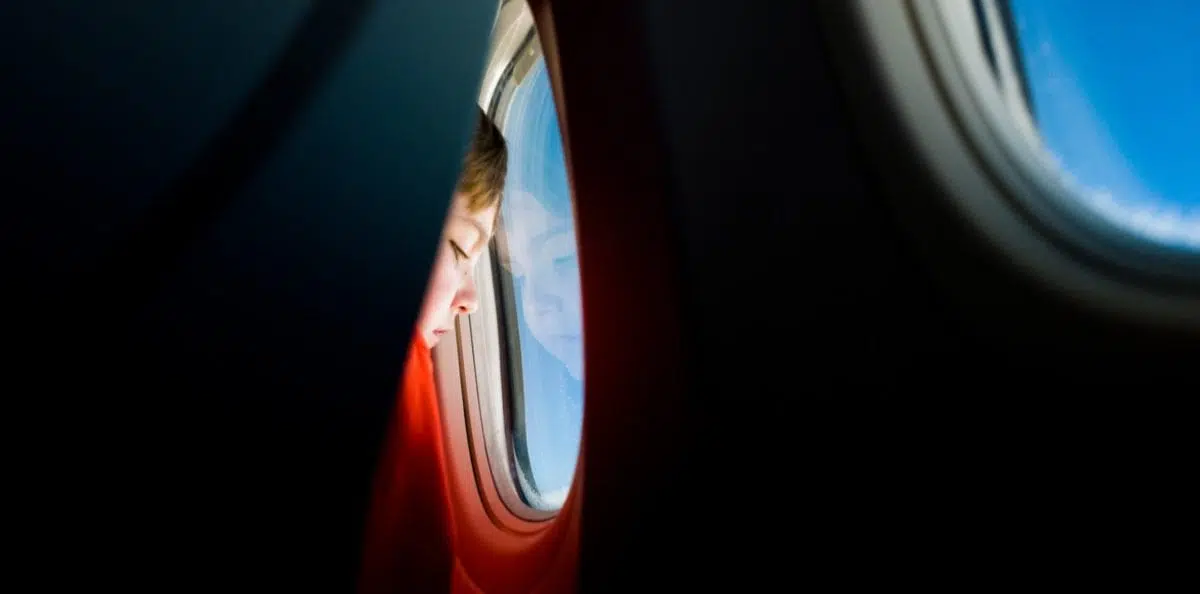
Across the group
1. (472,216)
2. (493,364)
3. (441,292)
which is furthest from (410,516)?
(493,364)

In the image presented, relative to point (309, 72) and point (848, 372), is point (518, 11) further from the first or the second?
point (848, 372)

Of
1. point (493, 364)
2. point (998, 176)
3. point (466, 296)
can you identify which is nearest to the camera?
point (998, 176)

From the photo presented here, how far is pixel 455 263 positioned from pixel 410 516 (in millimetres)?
404

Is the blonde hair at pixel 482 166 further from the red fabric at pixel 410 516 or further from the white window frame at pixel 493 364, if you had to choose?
the white window frame at pixel 493 364

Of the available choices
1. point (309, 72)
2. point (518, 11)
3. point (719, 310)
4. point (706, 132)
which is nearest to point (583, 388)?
point (719, 310)

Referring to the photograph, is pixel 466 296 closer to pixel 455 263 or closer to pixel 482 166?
pixel 455 263

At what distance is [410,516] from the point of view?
37.2 inches

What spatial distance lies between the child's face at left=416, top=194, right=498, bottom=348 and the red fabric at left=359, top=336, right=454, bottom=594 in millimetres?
116

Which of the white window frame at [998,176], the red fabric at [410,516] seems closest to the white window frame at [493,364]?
the red fabric at [410,516]

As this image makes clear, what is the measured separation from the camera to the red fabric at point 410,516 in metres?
0.90

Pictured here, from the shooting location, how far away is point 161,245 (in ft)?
1.69

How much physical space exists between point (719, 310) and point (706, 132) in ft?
0.55

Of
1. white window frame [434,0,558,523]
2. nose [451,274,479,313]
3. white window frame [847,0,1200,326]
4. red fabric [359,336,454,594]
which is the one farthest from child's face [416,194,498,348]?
white window frame [847,0,1200,326]

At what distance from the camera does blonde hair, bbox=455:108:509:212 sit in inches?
42.3
